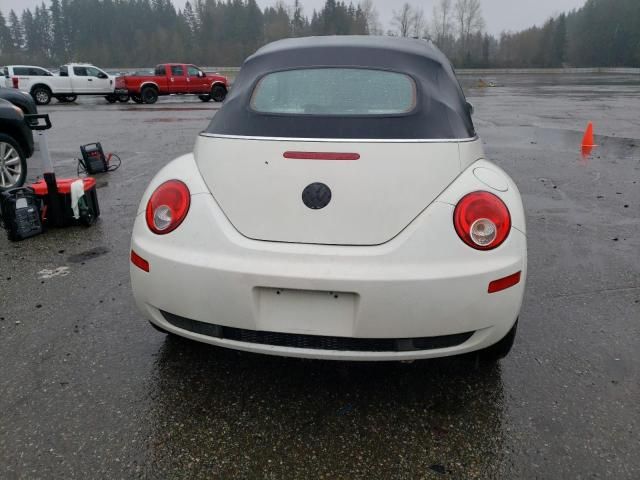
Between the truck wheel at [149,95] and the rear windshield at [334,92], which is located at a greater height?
the rear windshield at [334,92]

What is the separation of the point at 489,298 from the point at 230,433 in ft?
4.12

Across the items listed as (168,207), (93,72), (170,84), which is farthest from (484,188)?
(93,72)

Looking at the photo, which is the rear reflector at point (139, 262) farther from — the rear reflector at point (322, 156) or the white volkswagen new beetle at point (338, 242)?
the rear reflector at point (322, 156)

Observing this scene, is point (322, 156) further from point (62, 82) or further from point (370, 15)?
point (370, 15)

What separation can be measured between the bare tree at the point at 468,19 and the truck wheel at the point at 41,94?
11248 centimetres

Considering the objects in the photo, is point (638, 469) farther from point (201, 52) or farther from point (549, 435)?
point (201, 52)

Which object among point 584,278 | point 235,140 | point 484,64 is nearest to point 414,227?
point 235,140

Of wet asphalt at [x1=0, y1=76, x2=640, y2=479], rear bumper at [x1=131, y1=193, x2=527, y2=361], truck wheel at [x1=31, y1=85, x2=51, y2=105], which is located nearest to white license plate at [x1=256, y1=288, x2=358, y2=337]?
rear bumper at [x1=131, y1=193, x2=527, y2=361]

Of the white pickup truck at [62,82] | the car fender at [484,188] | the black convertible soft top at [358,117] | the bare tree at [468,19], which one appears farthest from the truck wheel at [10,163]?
the bare tree at [468,19]

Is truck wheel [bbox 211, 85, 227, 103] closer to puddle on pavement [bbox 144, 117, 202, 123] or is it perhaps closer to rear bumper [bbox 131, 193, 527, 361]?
puddle on pavement [bbox 144, 117, 202, 123]

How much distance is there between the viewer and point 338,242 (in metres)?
2.20

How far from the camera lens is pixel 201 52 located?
10194 cm

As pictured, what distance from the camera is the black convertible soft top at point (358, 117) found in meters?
2.48

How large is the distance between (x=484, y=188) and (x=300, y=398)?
1.31m
